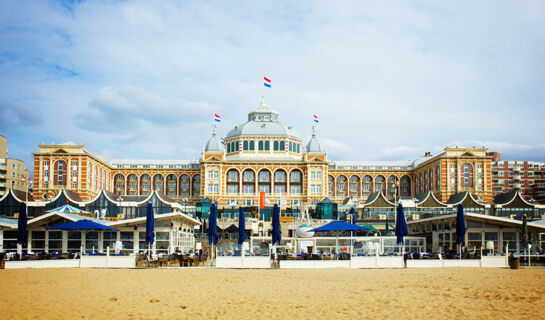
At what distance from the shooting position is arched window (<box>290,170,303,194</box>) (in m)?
101

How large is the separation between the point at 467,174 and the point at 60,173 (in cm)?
6247

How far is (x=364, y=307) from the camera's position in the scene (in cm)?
Result: 1955

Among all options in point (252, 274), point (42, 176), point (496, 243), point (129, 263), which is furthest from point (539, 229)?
point (42, 176)

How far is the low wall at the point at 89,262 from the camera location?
3506 centimetres

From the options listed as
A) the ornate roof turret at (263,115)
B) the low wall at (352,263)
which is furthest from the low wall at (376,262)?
the ornate roof turret at (263,115)

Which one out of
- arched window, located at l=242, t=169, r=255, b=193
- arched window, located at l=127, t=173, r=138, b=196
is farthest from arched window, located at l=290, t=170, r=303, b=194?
arched window, located at l=127, t=173, r=138, b=196

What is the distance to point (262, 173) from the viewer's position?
102 m

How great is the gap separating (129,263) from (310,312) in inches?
781

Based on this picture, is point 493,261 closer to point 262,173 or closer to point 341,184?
point 262,173

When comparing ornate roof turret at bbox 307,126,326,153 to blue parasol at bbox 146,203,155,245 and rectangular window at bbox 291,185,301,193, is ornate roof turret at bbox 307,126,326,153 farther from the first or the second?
blue parasol at bbox 146,203,155,245

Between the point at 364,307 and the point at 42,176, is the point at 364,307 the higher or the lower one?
the lower one

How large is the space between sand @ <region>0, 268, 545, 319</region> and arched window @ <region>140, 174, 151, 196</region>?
262 ft

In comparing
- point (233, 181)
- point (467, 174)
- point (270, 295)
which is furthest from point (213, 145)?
point (270, 295)

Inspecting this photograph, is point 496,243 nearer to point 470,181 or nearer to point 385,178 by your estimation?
point 470,181
